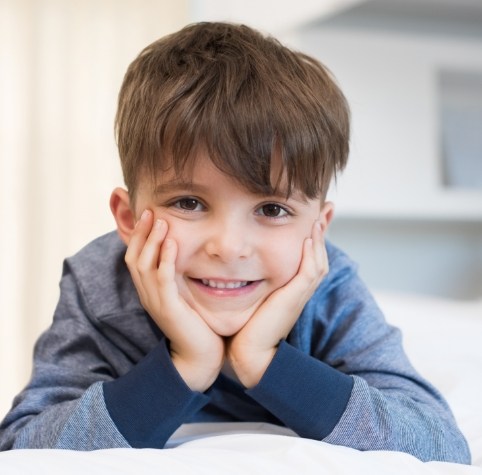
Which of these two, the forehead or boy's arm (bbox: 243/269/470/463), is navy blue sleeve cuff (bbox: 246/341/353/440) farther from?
the forehead

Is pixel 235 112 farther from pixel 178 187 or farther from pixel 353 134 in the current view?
pixel 353 134

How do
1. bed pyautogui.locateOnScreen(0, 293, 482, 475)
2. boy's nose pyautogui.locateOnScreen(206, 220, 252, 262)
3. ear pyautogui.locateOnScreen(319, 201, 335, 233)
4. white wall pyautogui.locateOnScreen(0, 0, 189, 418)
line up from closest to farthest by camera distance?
bed pyautogui.locateOnScreen(0, 293, 482, 475)
boy's nose pyautogui.locateOnScreen(206, 220, 252, 262)
ear pyautogui.locateOnScreen(319, 201, 335, 233)
white wall pyautogui.locateOnScreen(0, 0, 189, 418)

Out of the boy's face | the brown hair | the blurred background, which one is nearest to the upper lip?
the boy's face

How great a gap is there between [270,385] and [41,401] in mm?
264

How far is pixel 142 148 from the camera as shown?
0.95m

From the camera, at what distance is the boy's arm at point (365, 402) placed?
0.90 meters

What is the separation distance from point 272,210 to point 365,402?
0.71 feet

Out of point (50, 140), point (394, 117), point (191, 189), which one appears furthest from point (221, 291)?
point (50, 140)

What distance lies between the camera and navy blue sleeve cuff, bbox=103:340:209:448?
35.6 inches

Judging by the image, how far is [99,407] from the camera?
2.97ft

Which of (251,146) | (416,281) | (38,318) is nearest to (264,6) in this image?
(416,281)

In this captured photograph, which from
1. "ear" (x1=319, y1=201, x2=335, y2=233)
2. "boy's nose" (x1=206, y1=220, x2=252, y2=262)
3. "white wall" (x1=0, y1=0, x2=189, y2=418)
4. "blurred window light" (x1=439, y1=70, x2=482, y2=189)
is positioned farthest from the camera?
"white wall" (x1=0, y1=0, x2=189, y2=418)

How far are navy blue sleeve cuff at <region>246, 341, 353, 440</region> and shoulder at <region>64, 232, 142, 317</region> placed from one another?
23 centimetres

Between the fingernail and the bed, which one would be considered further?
the fingernail
